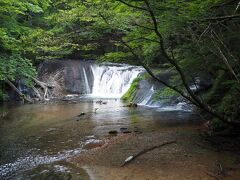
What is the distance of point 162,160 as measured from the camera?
7.88 meters

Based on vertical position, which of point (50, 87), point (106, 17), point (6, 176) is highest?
point (106, 17)

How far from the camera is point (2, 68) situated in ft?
51.7

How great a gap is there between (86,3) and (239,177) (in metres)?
5.01

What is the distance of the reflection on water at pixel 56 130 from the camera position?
798 cm

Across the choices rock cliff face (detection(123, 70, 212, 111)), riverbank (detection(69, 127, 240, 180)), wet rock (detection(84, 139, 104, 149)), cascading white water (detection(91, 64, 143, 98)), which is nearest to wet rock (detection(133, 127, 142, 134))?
riverbank (detection(69, 127, 240, 180))

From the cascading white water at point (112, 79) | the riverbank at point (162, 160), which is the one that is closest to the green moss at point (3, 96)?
the cascading white water at point (112, 79)

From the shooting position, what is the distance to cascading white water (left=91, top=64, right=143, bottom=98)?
2466cm

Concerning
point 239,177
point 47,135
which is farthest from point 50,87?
point 239,177

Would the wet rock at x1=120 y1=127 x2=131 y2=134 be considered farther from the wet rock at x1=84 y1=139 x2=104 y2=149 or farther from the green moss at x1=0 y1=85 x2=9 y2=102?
the green moss at x1=0 y1=85 x2=9 y2=102

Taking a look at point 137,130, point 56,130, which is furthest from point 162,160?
point 56,130

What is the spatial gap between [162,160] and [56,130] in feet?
17.8

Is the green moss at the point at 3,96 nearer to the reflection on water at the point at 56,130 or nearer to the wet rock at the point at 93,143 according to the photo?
the reflection on water at the point at 56,130

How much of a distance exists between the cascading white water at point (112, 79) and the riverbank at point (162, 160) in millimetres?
14393

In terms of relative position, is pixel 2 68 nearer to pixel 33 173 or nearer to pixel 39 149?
pixel 39 149
